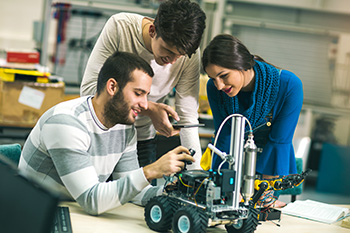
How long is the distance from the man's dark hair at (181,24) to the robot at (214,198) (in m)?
0.35

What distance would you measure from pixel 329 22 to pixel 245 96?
11.9ft

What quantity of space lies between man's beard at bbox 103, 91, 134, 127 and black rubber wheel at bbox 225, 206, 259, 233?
1.75 ft

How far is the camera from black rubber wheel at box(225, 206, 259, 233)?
149cm

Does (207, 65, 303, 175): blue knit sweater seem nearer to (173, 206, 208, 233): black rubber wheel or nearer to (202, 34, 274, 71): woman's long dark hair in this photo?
(202, 34, 274, 71): woman's long dark hair

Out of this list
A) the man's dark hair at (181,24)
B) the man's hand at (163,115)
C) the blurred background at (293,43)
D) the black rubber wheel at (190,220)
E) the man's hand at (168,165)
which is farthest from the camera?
the blurred background at (293,43)

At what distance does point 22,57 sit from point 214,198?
268 cm

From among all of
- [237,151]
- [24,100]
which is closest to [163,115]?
[237,151]

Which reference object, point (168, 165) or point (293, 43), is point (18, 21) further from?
point (168, 165)

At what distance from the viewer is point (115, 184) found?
1.54 m

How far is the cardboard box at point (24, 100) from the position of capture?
332 cm

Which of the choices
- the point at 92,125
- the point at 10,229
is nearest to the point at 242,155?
the point at 92,125

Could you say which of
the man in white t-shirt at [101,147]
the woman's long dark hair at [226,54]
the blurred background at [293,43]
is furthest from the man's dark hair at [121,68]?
the blurred background at [293,43]

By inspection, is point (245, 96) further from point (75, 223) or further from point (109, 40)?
point (75, 223)

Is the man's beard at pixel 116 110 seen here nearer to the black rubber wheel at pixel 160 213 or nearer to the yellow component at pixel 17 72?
the black rubber wheel at pixel 160 213
